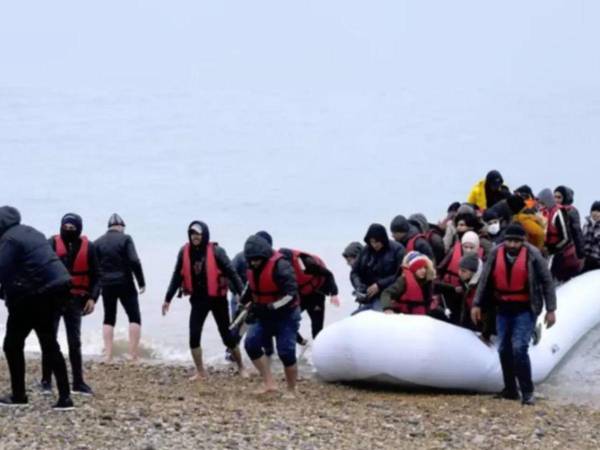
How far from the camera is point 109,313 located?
11430mm

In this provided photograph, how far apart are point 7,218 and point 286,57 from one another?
9014cm

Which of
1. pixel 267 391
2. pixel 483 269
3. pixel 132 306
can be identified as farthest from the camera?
pixel 132 306

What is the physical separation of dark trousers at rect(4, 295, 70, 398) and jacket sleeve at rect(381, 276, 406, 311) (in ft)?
8.38

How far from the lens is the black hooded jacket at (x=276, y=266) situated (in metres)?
9.32

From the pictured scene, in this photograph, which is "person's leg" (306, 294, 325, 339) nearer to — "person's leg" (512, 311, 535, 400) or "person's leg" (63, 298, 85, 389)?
"person's leg" (512, 311, 535, 400)

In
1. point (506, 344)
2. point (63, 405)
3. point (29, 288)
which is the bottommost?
point (63, 405)

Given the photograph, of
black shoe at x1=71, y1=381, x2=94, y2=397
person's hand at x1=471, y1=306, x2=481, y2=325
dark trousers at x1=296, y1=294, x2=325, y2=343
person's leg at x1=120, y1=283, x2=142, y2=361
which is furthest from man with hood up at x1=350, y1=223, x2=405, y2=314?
black shoe at x1=71, y1=381, x2=94, y2=397

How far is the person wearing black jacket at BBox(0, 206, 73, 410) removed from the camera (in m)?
8.25

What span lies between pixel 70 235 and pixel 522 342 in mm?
3143

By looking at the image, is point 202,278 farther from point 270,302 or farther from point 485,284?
point 485,284

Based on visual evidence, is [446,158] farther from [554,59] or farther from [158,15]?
[158,15]

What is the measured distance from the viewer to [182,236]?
1178 inches

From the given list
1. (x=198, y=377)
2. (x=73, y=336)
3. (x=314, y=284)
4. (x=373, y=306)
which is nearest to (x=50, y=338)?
(x=73, y=336)

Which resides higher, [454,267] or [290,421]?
[454,267]
